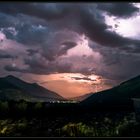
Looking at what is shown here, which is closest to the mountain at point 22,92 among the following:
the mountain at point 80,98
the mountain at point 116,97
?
the mountain at point 80,98

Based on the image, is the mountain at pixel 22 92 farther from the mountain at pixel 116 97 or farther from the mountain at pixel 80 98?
the mountain at pixel 116 97

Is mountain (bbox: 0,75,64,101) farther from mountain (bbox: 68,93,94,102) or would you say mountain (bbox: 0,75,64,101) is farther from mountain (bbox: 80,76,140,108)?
mountain (bbox: 80,76,140,108)

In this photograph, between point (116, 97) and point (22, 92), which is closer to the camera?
point (116, 97)

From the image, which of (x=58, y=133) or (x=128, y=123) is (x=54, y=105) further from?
(x=128, y=123)

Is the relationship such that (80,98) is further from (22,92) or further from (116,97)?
(22,92)

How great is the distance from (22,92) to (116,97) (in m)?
1.15

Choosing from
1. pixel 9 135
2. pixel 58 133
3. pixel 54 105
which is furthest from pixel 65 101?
pixel 9 135

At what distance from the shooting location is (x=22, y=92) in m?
4.41

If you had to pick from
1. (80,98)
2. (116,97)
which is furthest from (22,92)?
(116,97)

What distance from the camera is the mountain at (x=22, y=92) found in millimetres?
4098

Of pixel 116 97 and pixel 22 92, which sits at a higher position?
pixel 22 92

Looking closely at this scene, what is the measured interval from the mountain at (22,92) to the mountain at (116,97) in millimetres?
377

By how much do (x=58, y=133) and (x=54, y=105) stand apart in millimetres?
345

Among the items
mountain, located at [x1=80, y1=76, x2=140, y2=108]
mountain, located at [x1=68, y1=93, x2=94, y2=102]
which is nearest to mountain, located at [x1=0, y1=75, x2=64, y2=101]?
mountain, located at [x1=68, y1=93, x2=94, y2=102]
